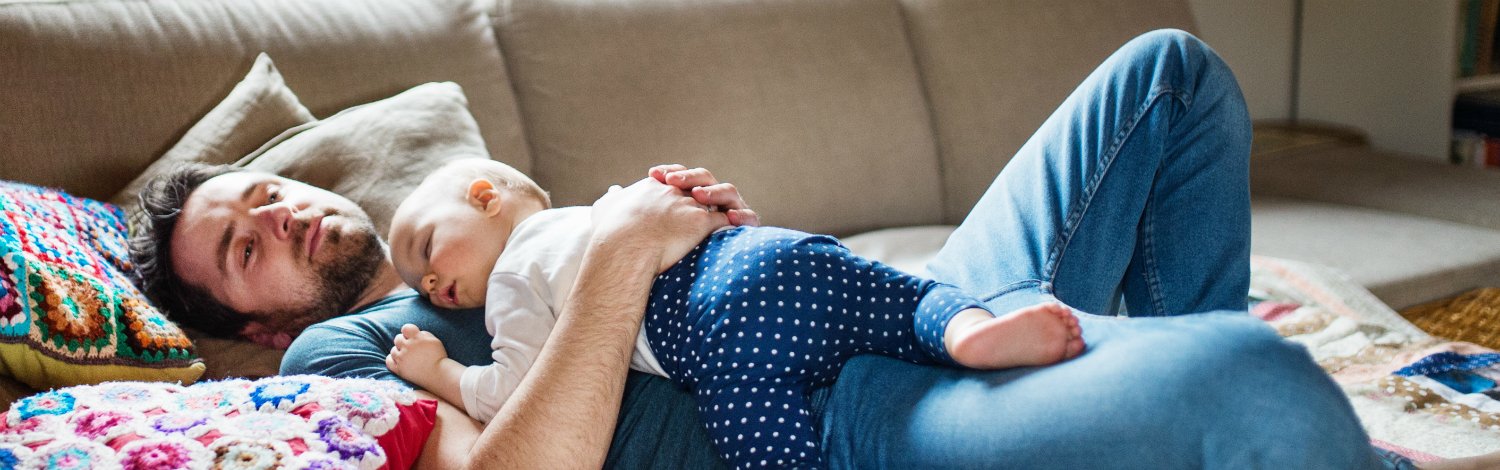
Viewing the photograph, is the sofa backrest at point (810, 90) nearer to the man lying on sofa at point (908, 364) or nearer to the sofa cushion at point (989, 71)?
the sofa cushion at point (989, 71)

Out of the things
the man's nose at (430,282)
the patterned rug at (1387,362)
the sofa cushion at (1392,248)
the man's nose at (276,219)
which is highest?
the man's nose at (276,219)

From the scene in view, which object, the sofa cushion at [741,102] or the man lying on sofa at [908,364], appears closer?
the man lying on sofa at [908,364]

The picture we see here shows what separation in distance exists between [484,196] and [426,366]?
0.83ft

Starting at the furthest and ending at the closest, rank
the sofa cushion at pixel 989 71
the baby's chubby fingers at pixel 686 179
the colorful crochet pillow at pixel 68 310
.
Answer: the sofa cushion at pixel 989 71
the baby's chubby fingers at pixel 686 179
the colorful crochet pillow at pixel 68 310

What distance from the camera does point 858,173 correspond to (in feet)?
7.68

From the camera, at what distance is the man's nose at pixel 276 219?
1.53m

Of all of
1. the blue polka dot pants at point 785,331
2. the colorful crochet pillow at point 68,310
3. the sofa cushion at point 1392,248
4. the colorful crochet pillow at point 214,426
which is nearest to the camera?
the colorful crochet pillow at point 214,426

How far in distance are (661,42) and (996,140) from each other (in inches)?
32.3

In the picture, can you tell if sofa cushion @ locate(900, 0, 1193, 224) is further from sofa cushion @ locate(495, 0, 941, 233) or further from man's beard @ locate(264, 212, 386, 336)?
man's beard @ locate(264, 212, 386, 336)

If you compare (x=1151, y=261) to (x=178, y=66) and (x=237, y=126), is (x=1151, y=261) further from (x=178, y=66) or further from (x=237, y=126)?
(x=178, y=66)

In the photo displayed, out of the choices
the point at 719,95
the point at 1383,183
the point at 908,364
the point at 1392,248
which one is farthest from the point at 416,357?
the point at 1383,183

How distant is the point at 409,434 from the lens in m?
1.18

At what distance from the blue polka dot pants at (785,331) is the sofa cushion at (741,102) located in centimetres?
96

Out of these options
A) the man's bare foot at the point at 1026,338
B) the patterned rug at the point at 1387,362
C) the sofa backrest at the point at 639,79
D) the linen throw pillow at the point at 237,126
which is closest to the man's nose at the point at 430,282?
the linen throw pillow at the point at 237,126
